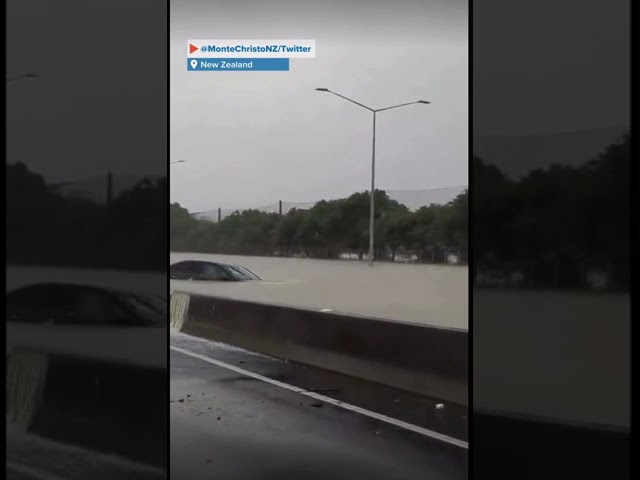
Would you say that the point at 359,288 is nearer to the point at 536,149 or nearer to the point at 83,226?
the point at 536,149

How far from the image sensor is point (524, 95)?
325 cm

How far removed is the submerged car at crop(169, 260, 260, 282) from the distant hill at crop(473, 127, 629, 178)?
1.41m

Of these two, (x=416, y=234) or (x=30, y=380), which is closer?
(x=416, y=234)

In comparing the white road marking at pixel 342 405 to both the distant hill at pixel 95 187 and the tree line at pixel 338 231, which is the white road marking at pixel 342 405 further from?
the distant hill at pixel 95 187

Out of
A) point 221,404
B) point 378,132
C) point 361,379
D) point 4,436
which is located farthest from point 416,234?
point 4,436

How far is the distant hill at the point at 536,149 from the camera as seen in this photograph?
3.18 metres

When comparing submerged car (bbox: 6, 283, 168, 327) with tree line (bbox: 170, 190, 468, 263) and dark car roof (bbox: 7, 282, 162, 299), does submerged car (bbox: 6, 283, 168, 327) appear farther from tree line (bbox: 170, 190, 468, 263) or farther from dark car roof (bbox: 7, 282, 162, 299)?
tree line (bbox: 170, 190, 468, 263)

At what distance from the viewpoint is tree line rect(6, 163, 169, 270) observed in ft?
11.0

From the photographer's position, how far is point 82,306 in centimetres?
346

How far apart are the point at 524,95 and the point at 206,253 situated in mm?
1917

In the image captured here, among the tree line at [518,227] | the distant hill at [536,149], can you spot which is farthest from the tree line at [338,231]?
the distant hill at [536,149]

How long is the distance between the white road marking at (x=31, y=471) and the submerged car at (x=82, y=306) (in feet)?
2.74

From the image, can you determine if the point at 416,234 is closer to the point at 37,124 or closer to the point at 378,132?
the point at 378,132

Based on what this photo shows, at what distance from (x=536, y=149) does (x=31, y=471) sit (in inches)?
132
